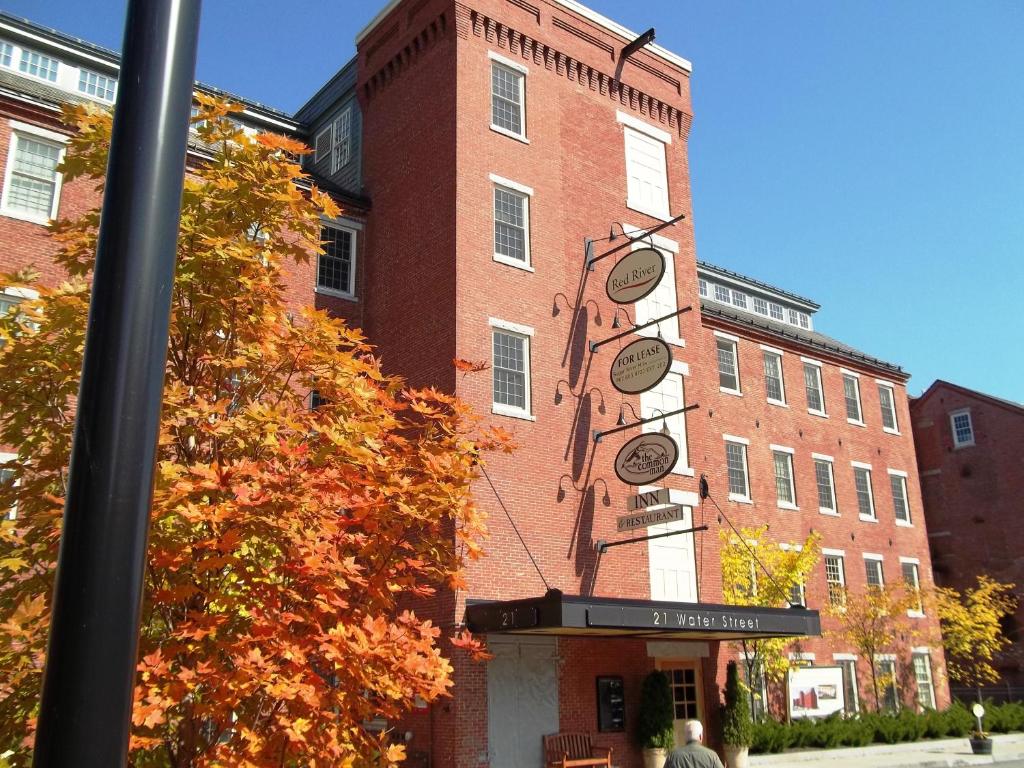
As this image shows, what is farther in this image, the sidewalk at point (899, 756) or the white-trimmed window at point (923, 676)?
the white-trimmed window at point (923, 676)

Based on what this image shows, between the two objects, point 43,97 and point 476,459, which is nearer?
point 476,459

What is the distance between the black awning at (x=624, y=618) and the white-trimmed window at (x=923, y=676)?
17569 millimetres

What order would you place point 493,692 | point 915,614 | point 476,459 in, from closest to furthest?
1. point 476,459
2. point 493,692
3. point 915,614

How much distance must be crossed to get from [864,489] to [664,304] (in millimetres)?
17515

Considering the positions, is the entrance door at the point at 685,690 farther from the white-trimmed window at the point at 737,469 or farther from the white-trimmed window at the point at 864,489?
the white-trimmed window at the point at 864,489

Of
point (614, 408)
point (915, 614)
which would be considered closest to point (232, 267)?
point (614, 408)

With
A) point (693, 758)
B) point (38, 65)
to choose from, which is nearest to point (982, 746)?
point (693, 758)

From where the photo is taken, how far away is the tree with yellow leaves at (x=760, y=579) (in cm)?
2739

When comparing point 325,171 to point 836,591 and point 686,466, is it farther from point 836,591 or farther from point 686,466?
point 836,591

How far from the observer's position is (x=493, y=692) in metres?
18.3

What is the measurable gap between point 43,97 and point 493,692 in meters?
15.9

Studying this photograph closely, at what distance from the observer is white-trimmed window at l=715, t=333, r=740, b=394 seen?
111 ft

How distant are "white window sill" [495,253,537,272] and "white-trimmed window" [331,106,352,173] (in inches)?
295

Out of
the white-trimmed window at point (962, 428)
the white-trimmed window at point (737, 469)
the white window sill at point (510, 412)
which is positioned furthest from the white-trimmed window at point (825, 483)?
the white window sill at point (510, 412)
